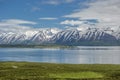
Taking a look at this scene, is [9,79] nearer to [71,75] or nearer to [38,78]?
[38,78]

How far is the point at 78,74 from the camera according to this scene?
269 ft

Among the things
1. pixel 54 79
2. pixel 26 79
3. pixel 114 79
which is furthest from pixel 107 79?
pixel 26 79

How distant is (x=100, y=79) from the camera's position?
235 feet

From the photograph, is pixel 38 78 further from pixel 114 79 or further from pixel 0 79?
pixel 114 79

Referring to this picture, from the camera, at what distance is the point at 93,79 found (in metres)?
71.6

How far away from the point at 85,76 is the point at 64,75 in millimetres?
6102

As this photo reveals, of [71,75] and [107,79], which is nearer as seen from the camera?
[107,79]

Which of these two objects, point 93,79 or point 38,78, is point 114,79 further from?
point 38,78

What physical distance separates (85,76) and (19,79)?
19856mm

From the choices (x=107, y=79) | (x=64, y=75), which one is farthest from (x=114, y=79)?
(x=64, y=75)

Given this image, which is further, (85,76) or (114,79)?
(85,76)

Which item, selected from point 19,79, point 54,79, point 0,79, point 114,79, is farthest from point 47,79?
point 114,79

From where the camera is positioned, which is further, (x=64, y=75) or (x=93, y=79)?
(x=64, y=75)

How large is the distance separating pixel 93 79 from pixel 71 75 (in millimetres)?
9975
